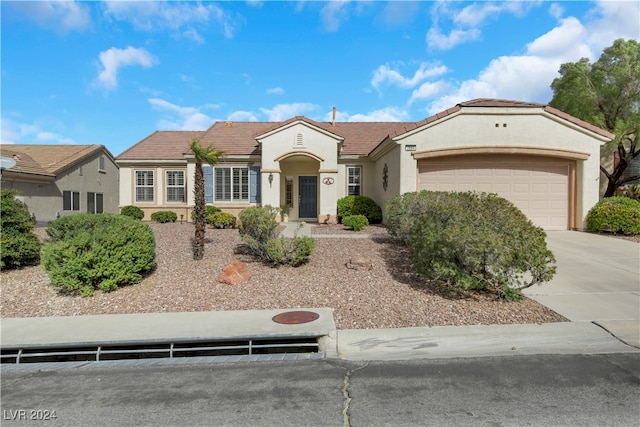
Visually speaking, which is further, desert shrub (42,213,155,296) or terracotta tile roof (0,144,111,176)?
terracotta tile roof (0,144,111,176)

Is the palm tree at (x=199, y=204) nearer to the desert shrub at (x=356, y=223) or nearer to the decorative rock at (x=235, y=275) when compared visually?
the decorative rock at (x=235, y=275)

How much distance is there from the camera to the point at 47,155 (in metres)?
22.5

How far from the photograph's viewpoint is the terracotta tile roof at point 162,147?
63.2ft

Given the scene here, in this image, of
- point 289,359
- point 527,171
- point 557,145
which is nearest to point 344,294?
point 289,359

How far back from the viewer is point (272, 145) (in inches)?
643

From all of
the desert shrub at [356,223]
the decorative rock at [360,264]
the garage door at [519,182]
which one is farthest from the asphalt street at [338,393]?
the garage door at [519,182]

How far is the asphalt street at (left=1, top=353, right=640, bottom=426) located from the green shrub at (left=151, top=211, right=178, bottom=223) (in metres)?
14.1

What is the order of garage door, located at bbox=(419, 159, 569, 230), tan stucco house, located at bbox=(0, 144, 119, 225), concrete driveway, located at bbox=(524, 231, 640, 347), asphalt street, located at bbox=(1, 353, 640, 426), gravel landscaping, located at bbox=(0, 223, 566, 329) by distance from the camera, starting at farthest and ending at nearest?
tan stucco house, located at bbox=(0, 144, 119, 225) → garage door, located at bbox=(419, 159, 569, 230) → gravel landscaping, located at bbox=(0, 223, 566, 329) → concrete driveway, located at bbox=(524, 231, 640, 347) → asphalt street, located at bbox=(1, 353, 640, 426)

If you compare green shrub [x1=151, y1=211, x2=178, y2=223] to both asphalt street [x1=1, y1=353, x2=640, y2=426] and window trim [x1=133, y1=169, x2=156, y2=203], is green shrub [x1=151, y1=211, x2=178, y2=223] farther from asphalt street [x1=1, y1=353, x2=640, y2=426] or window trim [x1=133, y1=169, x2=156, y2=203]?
asphalt street [x1=1, y1=353, x2=640, y2=426]

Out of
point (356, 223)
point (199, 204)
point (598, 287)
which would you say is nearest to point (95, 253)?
point (199, 204)

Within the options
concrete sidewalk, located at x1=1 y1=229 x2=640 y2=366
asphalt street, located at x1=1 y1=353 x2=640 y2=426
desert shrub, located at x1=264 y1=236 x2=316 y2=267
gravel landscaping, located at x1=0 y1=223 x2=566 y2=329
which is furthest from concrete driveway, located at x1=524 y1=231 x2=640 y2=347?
desert shrub, located at x1=264 y1=236 x2=316 y2=267

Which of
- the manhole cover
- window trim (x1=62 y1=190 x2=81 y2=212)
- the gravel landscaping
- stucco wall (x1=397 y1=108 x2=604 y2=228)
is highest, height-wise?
stucco wall (x1=397 y1=108 x2=604 y2=228)

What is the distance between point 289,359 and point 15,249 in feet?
23.5

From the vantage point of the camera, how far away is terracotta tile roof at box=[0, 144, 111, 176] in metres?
19.3
